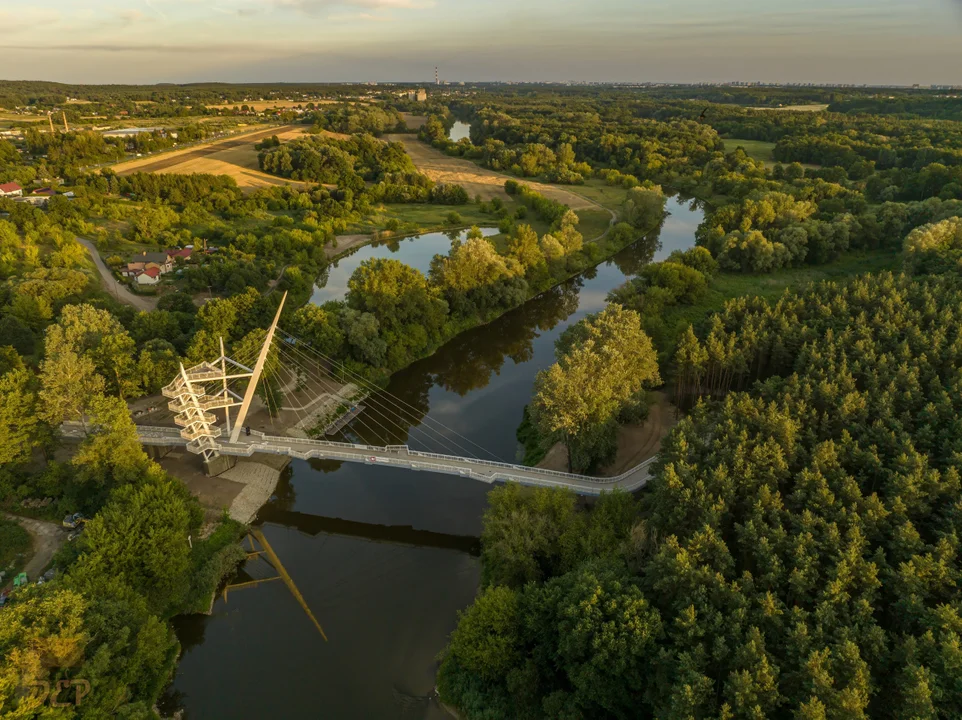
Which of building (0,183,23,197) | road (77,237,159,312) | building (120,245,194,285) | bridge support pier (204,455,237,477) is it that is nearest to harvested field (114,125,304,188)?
building (0,183,23,197)

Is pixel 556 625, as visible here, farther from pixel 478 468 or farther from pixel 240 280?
pixel 240 280

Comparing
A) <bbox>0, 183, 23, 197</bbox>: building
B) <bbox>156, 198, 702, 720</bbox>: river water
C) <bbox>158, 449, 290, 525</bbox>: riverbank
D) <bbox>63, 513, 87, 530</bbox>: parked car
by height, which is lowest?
<bbox>156, 198, 702, 720</bbox>: river water

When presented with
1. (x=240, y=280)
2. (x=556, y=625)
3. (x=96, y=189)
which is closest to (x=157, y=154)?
(x=96, y=189)

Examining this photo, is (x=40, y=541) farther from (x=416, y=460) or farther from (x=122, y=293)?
(x=122, y=293)

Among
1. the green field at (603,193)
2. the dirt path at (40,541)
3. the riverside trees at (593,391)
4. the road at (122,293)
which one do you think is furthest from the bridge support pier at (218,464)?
the green field at (603,193)

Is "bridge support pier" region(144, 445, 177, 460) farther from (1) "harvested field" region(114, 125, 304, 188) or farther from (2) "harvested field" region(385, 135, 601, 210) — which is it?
(1) "harvested field" region(114, 125, 304, 188)

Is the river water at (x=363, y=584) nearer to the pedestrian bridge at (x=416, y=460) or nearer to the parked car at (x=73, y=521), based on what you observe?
the pedestrian bridge at (x=416, y=460)
